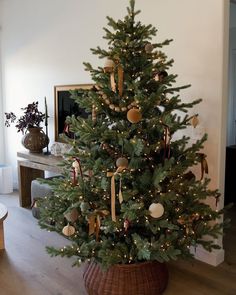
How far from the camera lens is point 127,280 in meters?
2.02

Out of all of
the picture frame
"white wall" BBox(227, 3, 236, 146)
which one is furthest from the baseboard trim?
"white wall" BBox(227, 3, 236, 146)

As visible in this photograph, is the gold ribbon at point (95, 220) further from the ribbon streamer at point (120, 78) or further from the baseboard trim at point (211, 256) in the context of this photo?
the baseboard trim at point (211, 256)

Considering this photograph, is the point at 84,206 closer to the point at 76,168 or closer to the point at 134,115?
the point at 76,168

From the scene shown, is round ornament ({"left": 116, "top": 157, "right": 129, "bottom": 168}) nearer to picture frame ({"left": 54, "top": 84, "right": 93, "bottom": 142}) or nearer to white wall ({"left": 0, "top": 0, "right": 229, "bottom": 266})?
white wall ({"left": 0, "top": 0, "right": 229, "bottom": 266})

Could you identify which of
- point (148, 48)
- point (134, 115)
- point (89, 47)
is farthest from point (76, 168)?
point (89, 47)

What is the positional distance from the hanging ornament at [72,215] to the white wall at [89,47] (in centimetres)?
116

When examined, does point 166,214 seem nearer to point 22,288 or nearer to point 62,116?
point 22,288

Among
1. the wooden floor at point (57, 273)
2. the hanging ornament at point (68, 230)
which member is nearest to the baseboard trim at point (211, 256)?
the wooden floor at point (57, 273)

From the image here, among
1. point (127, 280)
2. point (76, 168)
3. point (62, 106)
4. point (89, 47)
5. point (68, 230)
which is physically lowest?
point (127, 280)

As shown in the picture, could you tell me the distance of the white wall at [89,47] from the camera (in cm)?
243

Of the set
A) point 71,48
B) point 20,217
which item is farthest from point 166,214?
point 71,48

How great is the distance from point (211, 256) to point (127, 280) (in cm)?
91

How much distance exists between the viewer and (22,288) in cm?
226

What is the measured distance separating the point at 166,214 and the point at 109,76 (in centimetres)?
94
